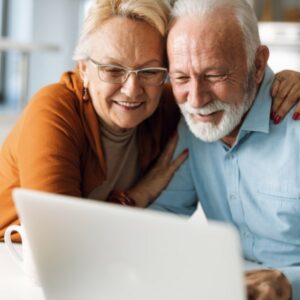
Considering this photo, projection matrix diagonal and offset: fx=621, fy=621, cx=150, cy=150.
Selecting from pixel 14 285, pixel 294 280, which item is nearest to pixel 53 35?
pixel 14 285

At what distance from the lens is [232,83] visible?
60.9 inches

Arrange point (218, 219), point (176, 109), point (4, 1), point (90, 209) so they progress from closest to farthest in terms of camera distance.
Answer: point (90, 209) < point (218, 219) < point (176, 109) < point (4, 1)

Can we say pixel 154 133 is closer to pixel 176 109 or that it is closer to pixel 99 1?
pixel 176 109

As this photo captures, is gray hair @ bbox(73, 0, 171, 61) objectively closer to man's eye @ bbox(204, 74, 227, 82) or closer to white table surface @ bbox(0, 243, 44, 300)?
man's eye @ bbox(204, 74, 227, 82)

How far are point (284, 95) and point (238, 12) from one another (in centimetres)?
24

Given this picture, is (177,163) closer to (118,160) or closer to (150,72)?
(118,160)

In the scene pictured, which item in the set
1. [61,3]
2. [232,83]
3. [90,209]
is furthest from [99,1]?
[61,3]

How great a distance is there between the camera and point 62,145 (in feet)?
4.78

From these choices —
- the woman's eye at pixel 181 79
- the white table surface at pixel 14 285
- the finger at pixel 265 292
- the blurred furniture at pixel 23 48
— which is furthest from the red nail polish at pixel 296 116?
the blurred furniture at pixel 23 48

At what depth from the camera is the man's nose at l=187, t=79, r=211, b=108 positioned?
59.4 inches

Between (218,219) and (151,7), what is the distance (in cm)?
60

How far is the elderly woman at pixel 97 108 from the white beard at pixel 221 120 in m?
0.11

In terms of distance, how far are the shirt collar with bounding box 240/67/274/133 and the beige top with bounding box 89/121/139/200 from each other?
0.33 m

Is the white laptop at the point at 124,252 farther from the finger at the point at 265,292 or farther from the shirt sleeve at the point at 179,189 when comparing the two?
the shirt sleeve at the point at 179,189
